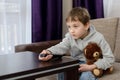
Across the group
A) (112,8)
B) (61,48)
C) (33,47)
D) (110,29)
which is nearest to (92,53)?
(61,48)

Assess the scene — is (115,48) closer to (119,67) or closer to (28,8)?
(119,67)

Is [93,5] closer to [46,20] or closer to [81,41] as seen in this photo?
[46,20]

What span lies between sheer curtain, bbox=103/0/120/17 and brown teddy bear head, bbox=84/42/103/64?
1.32 m

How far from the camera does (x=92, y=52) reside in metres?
1.57

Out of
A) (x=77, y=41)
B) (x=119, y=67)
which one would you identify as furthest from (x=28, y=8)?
(x=119, y=67)

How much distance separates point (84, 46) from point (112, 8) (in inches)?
50.9

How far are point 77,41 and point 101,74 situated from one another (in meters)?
0.33

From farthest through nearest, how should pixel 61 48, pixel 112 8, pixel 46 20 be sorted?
pixel 112 8
pixel 46 20
pixel 61 48

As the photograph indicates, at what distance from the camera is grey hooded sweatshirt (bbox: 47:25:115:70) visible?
5.03ft

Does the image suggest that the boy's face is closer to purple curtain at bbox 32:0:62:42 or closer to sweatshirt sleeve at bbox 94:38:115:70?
sweatshirt sleeve at bbox 94:38:115:70

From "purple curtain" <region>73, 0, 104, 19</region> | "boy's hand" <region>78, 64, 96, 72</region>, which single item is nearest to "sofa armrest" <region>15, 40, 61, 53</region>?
"boy's hand" <region>78, 64, 96, 72</region>

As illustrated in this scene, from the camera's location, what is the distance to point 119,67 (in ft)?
6.15

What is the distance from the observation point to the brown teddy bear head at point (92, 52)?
1.57 metres

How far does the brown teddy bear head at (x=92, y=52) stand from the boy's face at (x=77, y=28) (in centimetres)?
11
